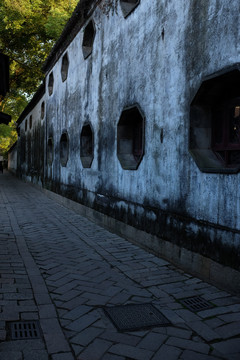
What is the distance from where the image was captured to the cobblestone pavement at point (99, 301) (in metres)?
2.85

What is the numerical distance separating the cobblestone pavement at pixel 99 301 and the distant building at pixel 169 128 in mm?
533

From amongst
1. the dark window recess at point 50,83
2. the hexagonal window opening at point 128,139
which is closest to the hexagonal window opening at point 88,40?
the hexagonal window opening at point 128,139

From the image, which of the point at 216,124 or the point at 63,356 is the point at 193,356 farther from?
the point at 216,124

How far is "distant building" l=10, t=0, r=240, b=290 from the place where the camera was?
434 centimetres

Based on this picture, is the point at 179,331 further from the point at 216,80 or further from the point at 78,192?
the point at 78,192

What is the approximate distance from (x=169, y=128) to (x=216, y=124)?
2.81ft

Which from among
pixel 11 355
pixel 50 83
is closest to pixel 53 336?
pixel 11 355

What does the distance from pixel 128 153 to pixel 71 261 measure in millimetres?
3188

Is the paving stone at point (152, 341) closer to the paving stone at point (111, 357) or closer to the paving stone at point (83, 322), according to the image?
the paving stone at point (111, 357)

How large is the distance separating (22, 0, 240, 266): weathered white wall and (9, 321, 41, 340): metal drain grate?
238 centimetres

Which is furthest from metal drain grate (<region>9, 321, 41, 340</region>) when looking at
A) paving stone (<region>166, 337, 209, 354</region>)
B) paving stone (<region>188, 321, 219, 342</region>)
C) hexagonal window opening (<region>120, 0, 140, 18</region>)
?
hexagonal window opening (<region>120, 0, 140, 18</region>)

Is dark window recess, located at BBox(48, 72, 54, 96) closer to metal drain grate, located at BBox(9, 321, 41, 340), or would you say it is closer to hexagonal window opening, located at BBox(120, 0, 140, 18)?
hexagonal window opening, located at BBox(120, 0, 140, 18)

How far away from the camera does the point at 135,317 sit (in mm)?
3488

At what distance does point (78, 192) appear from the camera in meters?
11.1
